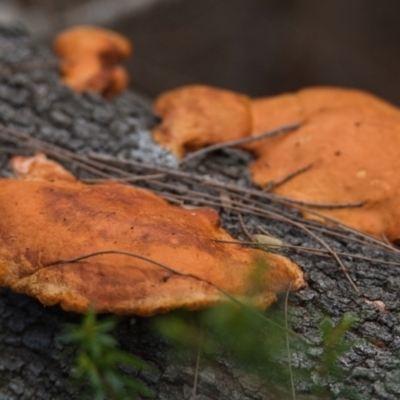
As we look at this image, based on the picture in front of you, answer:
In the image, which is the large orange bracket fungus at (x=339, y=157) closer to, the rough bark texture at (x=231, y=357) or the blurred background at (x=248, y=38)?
the rough bark texture at (x=231, y=357)

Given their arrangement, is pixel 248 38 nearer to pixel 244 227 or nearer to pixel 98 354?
pixel 244 227

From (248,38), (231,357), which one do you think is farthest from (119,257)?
(248,38)

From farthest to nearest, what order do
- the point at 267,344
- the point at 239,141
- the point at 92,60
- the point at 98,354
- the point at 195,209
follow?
the point at 92,60, the point at 239,141, the point at 195,209, the point at 267,344, the point at 98,354

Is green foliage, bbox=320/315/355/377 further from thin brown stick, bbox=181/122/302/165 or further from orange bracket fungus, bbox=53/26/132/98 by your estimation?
orange bracket fungus, bbox=53/26/132/98

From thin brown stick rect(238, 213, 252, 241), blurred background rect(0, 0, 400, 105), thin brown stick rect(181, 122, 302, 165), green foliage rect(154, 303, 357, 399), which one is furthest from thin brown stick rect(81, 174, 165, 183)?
blurred background rect(0, 0, 400, 105)

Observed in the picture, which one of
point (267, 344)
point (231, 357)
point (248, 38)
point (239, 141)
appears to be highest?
point (239, 141)

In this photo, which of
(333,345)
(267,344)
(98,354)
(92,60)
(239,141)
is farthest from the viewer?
(92,60)

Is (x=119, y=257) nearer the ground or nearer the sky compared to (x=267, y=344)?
nearer the sky

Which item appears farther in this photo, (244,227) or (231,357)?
(244,227)

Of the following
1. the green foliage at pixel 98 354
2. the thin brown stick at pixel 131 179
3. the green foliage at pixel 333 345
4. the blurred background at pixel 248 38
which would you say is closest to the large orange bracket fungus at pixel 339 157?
the thin brown stick at pixel 131 179
